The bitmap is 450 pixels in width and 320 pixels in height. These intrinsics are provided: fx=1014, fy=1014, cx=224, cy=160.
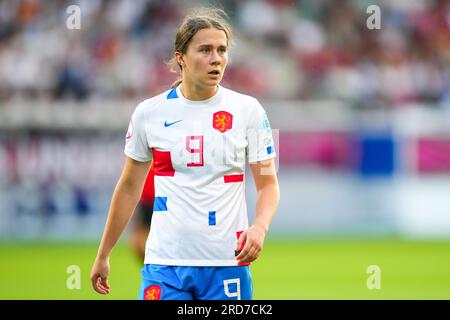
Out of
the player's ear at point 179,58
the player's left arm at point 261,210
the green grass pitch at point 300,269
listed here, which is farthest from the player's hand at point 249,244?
the green grass pitch at point 300,269

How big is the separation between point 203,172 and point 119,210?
1.78 feet

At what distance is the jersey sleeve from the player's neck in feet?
0.77

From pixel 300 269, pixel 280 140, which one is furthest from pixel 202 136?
pixel 280 140

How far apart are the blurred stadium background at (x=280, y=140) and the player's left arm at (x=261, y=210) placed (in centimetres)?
519

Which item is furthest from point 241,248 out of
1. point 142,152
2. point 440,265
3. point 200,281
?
point 440,265

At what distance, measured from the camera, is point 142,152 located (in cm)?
529

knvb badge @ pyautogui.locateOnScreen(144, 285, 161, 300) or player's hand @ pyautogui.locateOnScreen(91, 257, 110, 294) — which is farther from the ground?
player's hand @ pyautogui.locateOnScreen(91, 257, 110, 294)

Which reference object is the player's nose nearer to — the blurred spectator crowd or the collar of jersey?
the collar of jersey

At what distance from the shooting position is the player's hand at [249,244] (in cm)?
474

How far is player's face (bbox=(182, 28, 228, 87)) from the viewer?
509 cm

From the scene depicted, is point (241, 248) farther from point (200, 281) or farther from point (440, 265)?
point (440, 265)

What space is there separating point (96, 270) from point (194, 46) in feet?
4.16

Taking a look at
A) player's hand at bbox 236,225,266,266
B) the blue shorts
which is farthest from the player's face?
the blue shorts

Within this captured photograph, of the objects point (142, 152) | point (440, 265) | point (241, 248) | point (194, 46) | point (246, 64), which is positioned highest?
point (246, 64)
